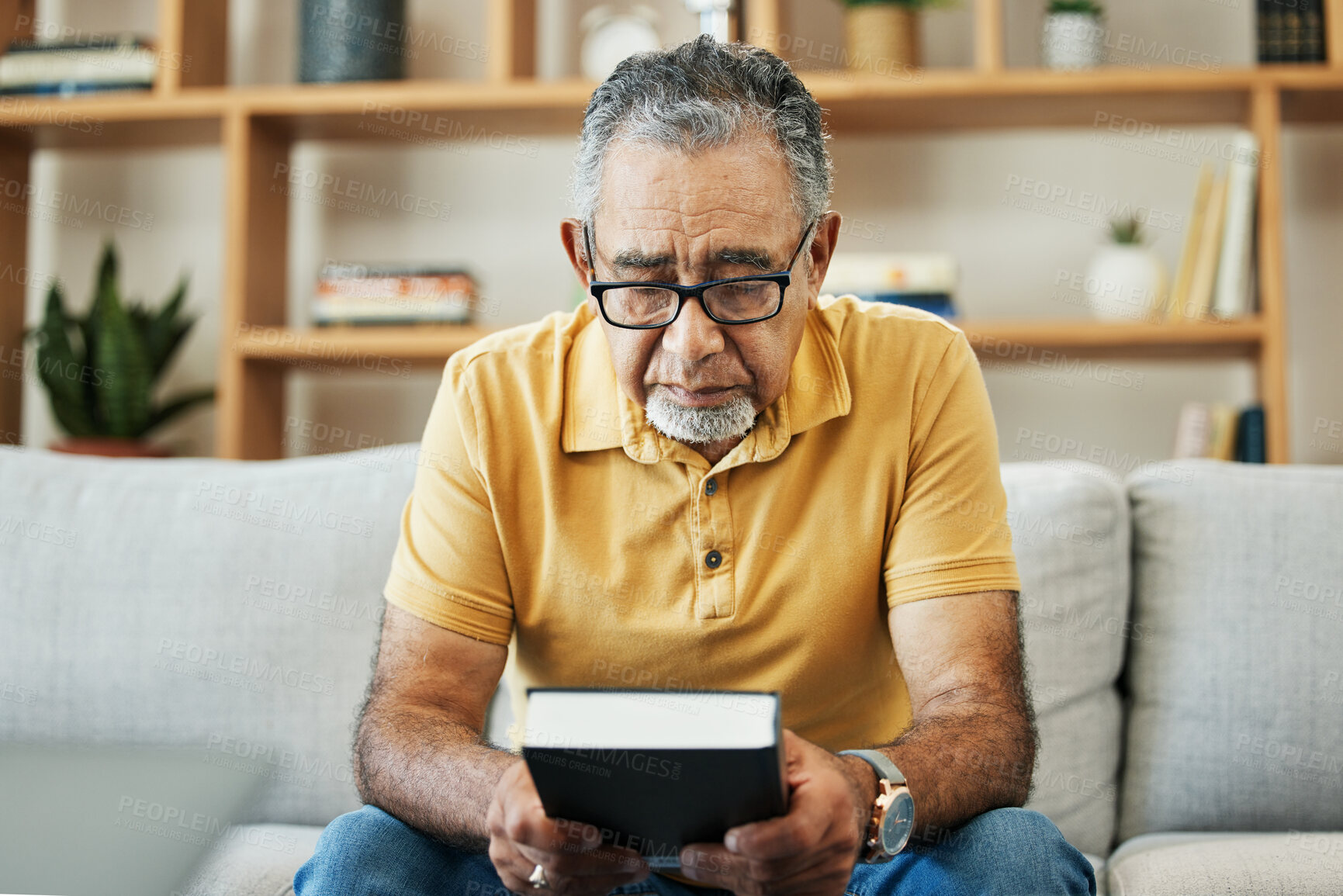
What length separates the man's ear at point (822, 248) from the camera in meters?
1.18

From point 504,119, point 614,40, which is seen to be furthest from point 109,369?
point 614,40

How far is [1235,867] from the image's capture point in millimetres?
1239

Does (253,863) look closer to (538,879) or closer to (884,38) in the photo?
(538,879)

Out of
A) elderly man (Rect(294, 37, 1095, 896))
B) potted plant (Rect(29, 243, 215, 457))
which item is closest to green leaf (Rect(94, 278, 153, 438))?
potted plant (Rect(29, 243, 215, 457))

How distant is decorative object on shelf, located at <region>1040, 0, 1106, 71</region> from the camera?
212 cm

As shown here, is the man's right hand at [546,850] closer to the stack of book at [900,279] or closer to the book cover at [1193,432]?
the stack of book at [900,279]

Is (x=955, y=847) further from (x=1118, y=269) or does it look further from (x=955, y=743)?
(x=1118, y=269)

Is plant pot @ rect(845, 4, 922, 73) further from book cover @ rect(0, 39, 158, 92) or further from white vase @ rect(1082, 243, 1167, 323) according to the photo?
book cover @ rect(0, 39, 158, 92)

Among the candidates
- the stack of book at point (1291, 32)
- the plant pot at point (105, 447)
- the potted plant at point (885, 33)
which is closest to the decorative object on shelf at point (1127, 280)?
the stack of book at point (1291, 32)

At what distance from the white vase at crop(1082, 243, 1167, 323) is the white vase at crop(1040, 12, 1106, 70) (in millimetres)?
345

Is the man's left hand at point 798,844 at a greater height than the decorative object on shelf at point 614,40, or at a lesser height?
lesser

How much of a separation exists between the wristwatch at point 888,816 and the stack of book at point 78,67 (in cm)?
203

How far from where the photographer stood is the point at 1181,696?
4.74 ft

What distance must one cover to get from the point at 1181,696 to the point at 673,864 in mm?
805
